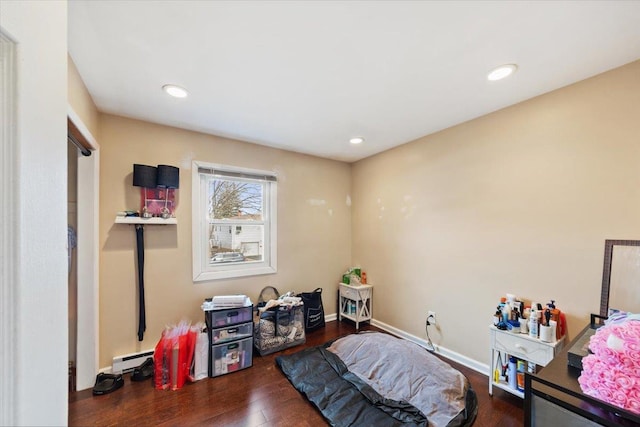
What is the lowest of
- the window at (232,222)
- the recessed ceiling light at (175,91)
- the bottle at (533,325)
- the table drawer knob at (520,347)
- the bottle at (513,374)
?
the bottle at (513,374)

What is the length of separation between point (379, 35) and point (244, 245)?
8.27ft

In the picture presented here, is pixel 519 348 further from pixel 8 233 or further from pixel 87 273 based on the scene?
pixel 87 273

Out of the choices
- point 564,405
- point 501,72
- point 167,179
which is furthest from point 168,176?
point 564,405

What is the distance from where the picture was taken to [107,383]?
82.7 inches

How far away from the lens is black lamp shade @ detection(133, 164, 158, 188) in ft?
7.61

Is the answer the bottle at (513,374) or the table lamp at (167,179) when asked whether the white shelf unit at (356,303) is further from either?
the table lamp at (167,179)

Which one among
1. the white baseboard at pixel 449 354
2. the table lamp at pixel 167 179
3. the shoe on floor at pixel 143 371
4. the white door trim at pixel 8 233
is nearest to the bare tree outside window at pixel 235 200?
the table lamp at pixel 167 179

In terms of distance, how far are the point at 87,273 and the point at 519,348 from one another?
3.36 metres

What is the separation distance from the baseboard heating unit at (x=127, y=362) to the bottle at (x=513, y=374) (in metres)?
3.06

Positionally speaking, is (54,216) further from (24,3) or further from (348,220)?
(348,220)

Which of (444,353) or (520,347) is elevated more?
(520,347)

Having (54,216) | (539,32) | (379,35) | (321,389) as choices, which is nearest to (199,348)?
(321,389)

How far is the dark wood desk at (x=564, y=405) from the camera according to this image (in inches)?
37.6

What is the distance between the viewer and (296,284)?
337cm
